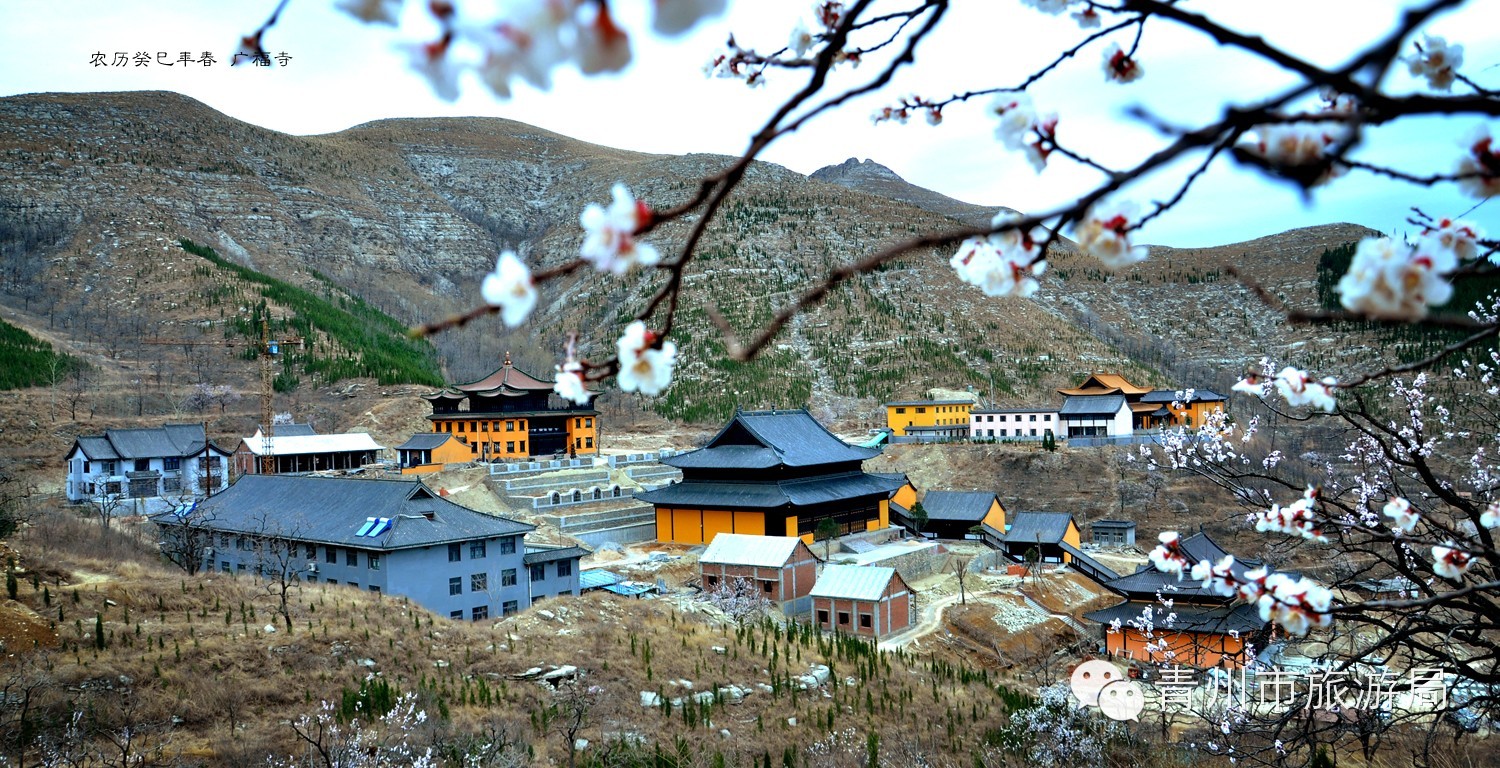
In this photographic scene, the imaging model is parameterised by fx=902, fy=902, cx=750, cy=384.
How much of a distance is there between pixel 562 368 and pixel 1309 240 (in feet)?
395

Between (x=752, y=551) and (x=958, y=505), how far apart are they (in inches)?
578

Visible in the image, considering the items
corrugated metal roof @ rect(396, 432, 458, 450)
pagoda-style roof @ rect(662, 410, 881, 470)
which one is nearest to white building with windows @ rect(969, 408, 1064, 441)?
pagoda-style roof @ rect(662, 410, 881, 470)

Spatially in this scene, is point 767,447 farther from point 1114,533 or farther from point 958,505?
point 1114,533

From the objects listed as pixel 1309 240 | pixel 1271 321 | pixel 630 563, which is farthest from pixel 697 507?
pixel 1309 240

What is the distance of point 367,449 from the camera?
145 ft

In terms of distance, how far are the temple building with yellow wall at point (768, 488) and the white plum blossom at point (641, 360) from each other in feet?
96.0

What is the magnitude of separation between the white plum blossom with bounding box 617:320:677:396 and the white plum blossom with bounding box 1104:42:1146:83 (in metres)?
1.68

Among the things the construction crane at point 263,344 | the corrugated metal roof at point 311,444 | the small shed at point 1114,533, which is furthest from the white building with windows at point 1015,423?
the construction crane at point 263,344

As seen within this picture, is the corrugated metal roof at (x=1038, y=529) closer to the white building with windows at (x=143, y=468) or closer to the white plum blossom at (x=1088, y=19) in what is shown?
the white building with windows at (x=143, y=468)

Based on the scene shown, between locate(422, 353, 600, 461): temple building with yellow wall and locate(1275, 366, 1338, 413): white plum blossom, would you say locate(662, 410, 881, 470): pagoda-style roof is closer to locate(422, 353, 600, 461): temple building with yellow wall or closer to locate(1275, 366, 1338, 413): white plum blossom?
locate(422, 353, 600, 461): temple building with yellow wall

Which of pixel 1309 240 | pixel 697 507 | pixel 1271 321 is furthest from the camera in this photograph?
pixel 1309 240

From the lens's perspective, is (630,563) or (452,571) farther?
(630,563)

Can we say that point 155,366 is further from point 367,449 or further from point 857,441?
point 857,441

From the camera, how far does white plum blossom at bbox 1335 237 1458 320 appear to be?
67.6 inches
